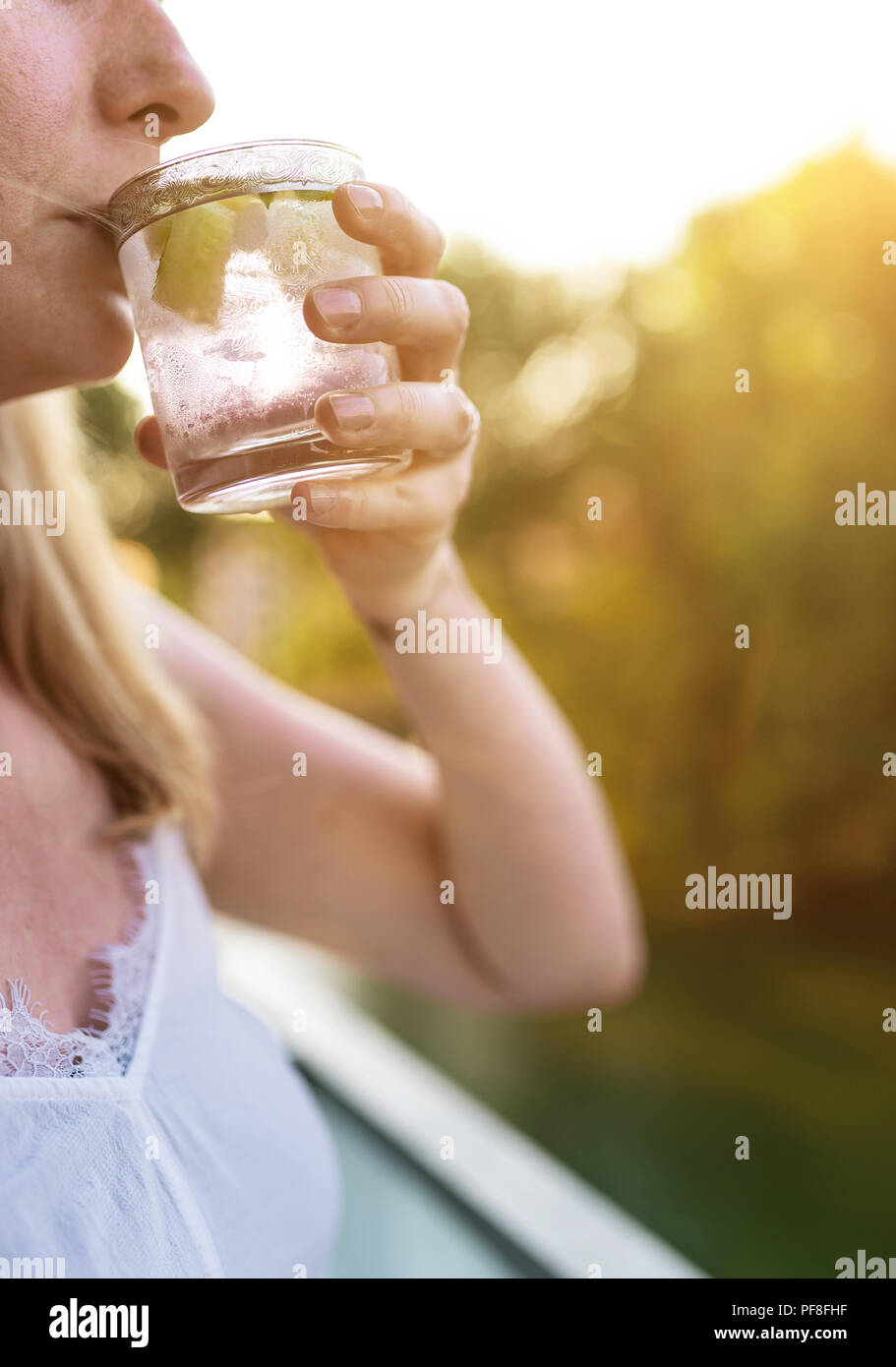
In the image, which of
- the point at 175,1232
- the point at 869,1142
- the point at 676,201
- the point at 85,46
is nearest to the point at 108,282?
the point at 85,46

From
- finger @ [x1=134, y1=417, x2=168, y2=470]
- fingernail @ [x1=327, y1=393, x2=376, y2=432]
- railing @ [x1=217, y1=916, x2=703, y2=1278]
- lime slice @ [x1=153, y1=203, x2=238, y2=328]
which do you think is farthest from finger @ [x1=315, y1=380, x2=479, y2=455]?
railing @ [x1=217, y1=916, x2=703, y2=1278]

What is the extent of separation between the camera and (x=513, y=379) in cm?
1380

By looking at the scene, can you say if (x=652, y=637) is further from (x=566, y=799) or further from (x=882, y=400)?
(x=566, y=799)

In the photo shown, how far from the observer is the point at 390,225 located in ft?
2.77

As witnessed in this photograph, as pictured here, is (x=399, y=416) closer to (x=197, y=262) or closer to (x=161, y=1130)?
(x=197, y=262)

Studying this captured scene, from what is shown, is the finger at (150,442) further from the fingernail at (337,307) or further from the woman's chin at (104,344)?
the fingernail at (337,307)

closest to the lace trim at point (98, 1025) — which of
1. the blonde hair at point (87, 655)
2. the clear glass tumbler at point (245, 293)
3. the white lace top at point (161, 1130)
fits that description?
the white lace top at point (161, 1130)

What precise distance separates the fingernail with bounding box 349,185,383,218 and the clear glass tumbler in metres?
0.03

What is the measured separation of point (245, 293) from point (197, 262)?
0.04m

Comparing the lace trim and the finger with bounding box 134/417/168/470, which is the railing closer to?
the lace trim

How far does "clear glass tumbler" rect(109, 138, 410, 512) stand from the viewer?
2.71ft

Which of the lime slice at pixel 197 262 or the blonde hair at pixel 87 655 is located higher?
the lime slice at pixel 197 262

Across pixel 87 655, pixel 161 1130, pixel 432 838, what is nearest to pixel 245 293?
pixel 87 655

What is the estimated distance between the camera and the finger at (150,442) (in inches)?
40.0
